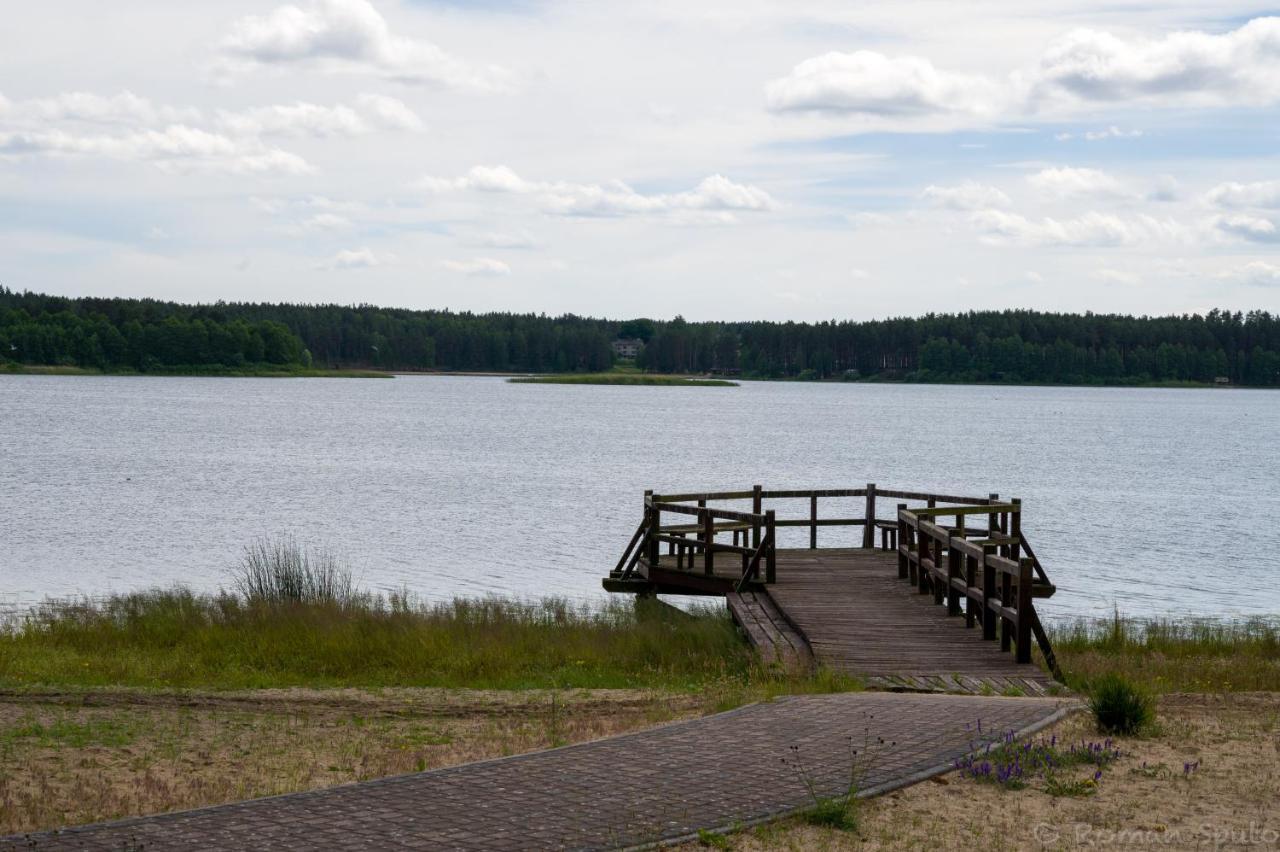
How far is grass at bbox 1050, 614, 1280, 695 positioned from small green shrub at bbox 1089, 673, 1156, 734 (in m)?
2.67

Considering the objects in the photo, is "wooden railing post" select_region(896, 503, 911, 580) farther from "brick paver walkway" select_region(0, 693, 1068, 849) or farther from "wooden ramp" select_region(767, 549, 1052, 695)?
"brick paver walkway" select_region(0, 693, 1068, 849)

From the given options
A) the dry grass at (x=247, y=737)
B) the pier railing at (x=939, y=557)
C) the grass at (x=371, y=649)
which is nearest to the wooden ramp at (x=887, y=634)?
the pier railing at (x=939, y=557)

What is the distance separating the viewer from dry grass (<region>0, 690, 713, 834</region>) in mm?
9203

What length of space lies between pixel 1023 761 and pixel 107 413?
101 meters

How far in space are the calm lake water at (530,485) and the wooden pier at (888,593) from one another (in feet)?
20.5

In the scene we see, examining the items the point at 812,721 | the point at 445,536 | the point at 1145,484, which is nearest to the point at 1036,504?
the point at 1145,484

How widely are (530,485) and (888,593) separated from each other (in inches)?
1310

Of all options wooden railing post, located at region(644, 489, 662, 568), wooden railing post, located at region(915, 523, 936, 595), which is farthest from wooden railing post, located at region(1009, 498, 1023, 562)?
wooden railing post, located at region(644, 489, 662, 568)

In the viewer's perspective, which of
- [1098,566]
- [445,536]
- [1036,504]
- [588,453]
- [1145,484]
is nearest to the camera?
[1098,566]

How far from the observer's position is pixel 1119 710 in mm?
10633

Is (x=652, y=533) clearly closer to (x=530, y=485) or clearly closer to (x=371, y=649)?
(x=371, y=649)

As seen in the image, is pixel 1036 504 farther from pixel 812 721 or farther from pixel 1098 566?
pixel 812 721

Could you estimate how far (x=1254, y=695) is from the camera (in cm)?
1463

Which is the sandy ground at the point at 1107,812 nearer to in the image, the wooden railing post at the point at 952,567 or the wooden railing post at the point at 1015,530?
the wooden railing post at the point at 952,567
